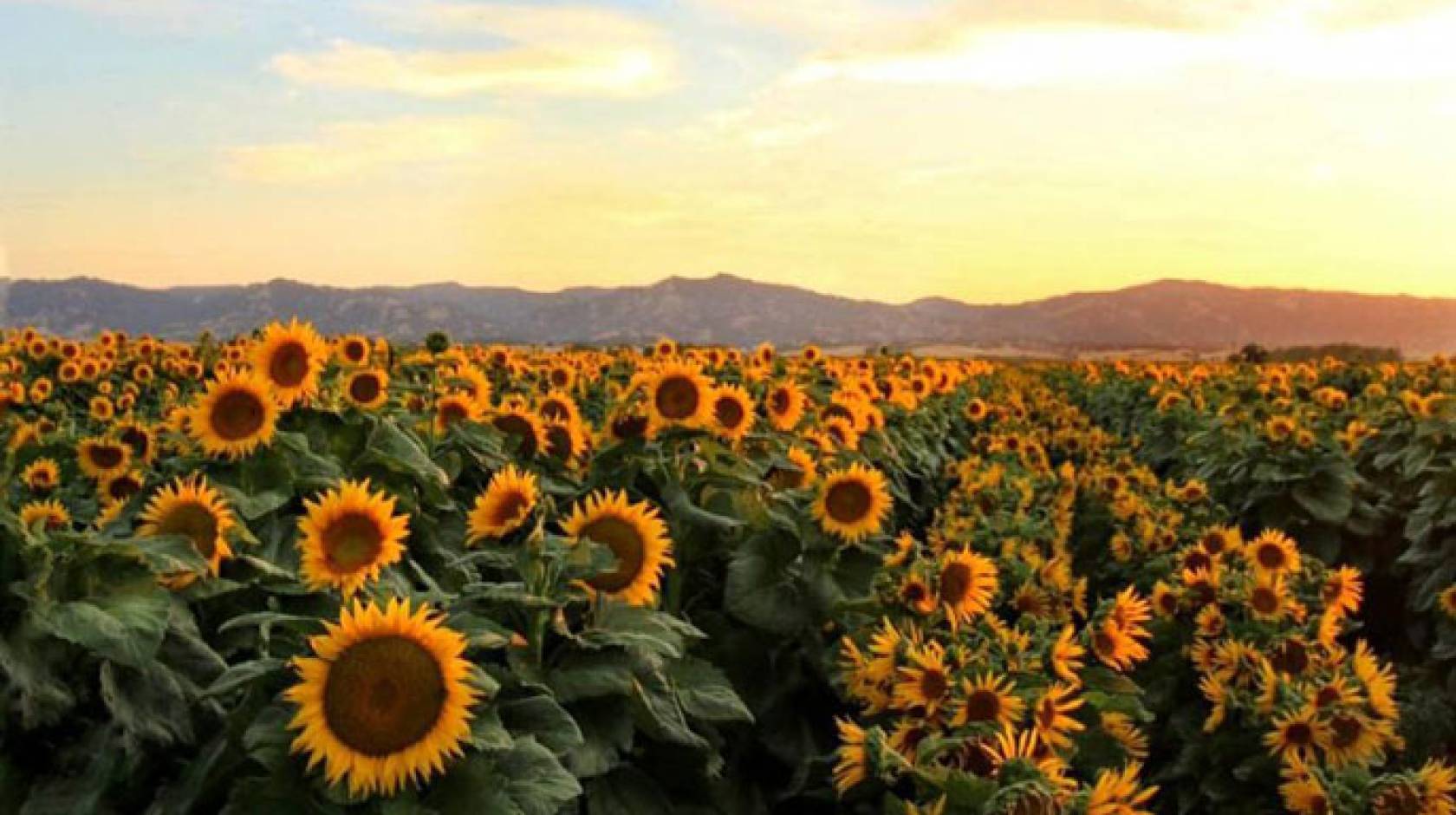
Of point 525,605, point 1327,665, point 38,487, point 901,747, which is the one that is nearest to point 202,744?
point 525,605

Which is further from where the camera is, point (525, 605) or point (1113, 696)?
point (1113, 696)

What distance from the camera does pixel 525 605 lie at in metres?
3.88

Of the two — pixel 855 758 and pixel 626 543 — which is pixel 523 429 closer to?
pixel 626 543

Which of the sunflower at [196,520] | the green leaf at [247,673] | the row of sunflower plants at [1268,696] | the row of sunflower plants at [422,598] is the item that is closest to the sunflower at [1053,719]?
the row of sunflower plants at [422,598]

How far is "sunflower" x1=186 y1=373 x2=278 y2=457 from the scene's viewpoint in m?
5.02

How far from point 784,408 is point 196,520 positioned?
172 inches

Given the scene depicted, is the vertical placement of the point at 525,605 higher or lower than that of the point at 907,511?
higher

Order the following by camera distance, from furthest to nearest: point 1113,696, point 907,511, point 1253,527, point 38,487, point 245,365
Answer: point 1253,527, point 907,511, point 38,487, point 245,365, point 1113,696

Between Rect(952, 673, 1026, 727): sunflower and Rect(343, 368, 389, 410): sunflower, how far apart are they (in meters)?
2.84

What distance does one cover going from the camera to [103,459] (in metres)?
6.87

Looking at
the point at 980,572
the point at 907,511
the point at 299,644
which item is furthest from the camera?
the point at 907,511

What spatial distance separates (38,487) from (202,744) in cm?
455

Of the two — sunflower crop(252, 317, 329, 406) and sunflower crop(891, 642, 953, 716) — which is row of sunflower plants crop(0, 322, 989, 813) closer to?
sunflower crop(252, 317, 329, 406)

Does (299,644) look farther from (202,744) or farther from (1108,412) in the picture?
(1108,412)
